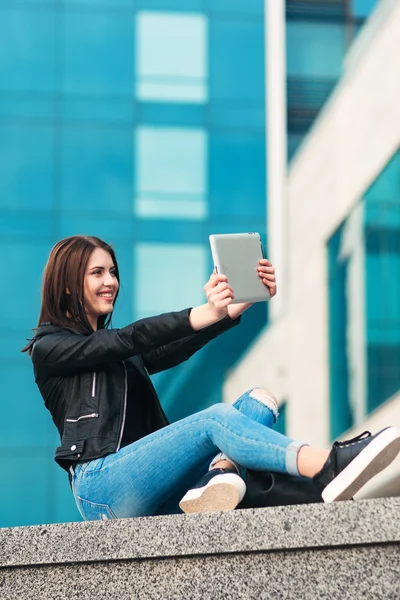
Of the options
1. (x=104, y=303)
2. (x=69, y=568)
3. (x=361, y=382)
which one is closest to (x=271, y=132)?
(x=361, y=382)

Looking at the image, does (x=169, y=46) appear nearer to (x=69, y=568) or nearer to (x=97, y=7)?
(x=97, y=7)

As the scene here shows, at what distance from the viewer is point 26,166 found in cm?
1733

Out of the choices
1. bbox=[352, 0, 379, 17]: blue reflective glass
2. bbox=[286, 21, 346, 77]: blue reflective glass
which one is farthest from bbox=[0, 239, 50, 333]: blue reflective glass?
bbox=[352, 0, 379, 17]: blue reflective glass

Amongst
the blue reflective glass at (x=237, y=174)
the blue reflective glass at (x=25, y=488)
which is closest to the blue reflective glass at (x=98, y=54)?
the blue reflective glass at (x=237, y=174)

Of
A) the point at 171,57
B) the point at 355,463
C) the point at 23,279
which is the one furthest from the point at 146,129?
the point at 355,463

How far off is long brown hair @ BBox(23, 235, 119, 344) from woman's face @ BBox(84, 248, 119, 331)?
25 mm

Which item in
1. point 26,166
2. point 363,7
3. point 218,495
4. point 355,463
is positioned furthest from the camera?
point 26,166

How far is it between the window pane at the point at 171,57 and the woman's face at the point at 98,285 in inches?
539

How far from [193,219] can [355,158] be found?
2.85 metres

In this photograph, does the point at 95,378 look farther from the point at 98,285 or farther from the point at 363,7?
the point at 363,7

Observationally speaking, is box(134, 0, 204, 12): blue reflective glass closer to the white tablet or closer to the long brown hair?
the long brown hair

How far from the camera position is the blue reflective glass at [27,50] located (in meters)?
17.5

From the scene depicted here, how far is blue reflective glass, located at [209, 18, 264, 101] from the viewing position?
17547mm

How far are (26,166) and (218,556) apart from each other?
1480 cm
